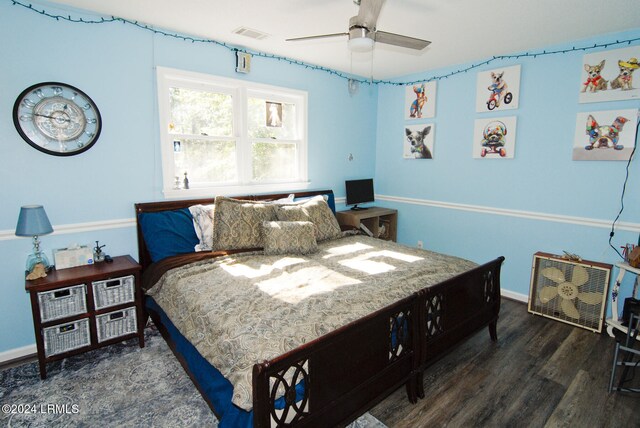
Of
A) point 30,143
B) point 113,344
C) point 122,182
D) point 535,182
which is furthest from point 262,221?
point 535,182

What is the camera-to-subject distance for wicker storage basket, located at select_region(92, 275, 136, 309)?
2.50 m

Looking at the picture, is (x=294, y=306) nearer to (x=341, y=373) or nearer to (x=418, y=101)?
(x=341, y=373)

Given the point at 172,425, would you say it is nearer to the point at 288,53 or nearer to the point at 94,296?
the point at 94,296

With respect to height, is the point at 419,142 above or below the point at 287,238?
above

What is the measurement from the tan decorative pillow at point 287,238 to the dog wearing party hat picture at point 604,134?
2695 millimetres

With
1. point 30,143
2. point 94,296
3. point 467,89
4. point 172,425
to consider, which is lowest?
point 172,425

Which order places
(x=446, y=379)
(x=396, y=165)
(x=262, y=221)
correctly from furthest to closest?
(x=396, y=165)
(x=262, y=221)
(x=446, y=379)

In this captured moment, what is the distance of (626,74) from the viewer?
9.57ft

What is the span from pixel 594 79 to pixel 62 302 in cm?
468

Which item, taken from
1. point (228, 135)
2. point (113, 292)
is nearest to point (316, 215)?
point (228, 135)

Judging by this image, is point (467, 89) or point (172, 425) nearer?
point (172, 425)

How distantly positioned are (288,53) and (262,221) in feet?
6.09

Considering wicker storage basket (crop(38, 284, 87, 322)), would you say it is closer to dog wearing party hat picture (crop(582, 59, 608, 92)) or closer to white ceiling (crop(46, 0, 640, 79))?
white ceiling (crop(46, 0, 640, 79))

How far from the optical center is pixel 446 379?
240 cm
